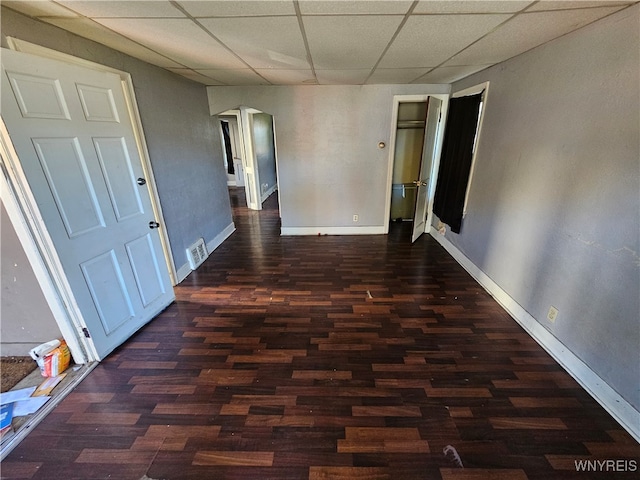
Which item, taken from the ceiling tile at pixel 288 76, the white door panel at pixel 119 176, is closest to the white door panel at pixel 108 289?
the white door panel at pixel 119 176

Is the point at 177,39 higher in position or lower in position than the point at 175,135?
higher

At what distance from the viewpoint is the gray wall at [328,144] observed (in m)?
3.86

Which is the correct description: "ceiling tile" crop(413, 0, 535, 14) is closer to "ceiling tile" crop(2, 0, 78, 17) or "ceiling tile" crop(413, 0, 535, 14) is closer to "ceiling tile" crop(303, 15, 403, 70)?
"ceiling tile" crop(303, 15, 403, 70)

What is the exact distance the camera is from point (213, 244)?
4020 mm

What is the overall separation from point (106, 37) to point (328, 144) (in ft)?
9.09

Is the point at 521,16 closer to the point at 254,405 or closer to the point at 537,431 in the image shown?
the point at 537,431

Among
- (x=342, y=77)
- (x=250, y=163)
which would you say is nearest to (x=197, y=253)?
(x=342, y=77)

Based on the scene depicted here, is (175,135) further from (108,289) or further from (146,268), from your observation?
(108,289)

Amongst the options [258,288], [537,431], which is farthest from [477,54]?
[258,288]

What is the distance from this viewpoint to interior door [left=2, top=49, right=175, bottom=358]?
1.50 meters

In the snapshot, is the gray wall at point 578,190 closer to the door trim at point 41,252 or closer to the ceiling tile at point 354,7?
the ceiling tile at point 354,7

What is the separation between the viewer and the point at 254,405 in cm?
166

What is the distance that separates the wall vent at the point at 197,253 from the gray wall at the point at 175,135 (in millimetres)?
79

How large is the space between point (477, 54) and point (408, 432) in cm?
296
